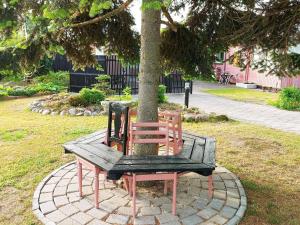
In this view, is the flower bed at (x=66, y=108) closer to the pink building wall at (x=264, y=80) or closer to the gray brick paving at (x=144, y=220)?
the gray brick paving at (x=144, y=220)

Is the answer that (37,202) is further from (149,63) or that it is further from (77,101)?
(77,101)

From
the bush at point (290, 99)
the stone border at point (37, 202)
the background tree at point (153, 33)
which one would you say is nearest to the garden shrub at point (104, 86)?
the bush at point (290, 99)

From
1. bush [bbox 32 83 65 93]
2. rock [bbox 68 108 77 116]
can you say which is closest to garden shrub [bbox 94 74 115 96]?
rock [bbox 68 108 77 116]

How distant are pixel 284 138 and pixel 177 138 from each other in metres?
4.37

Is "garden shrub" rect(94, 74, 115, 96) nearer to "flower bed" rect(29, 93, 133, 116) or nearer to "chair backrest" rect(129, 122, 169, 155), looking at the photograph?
"flower bed" rect(29, 93, 133, 116)

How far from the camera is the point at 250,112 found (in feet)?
42.4

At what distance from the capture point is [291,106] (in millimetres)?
13961

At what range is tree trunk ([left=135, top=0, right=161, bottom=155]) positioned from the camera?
4.98 m

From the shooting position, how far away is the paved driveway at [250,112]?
11.0 meters

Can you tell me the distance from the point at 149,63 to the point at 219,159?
276 centimetres

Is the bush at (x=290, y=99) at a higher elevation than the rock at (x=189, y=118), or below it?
higher

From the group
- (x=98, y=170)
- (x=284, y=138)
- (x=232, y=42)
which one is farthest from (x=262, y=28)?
(x=284, y=138)

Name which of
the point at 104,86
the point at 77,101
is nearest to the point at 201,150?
the point at 77,101

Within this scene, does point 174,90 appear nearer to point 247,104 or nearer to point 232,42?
point 247,104
